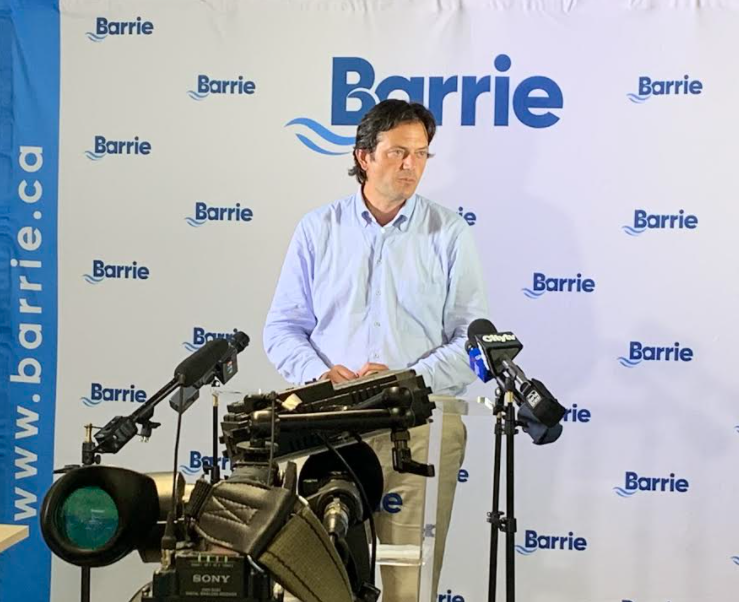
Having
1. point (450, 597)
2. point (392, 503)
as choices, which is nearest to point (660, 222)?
point (450, 597)

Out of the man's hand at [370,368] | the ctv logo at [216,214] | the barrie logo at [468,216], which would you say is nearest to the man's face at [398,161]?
the barrie logo at [468,216]

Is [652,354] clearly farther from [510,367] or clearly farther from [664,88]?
[510,367]

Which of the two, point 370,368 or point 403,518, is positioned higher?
point 370,368

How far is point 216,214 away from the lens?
303 centimetres

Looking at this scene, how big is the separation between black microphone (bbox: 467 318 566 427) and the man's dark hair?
1.06 m

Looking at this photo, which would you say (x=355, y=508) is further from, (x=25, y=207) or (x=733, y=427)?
(x=25, y=207)

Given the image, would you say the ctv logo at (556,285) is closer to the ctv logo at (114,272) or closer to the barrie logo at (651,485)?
the barrie logo at (651,485)

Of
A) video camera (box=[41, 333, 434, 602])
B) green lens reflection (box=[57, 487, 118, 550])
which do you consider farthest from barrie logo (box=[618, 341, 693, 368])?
green lens reflection (box=[57, 487, 118, 550])

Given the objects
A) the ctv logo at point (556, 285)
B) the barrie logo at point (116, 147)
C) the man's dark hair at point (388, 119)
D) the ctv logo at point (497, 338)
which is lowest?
the ctv logo at point (497, 338)

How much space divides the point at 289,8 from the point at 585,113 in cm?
112

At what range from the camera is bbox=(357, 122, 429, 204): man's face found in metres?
2.90

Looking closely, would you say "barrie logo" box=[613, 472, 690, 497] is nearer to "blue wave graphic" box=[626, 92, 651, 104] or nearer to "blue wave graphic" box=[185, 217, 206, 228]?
"blue wave graphic" box=[626, 92, 651, 104]

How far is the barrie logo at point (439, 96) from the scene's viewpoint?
2877 mm

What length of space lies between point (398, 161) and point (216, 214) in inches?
27.5
